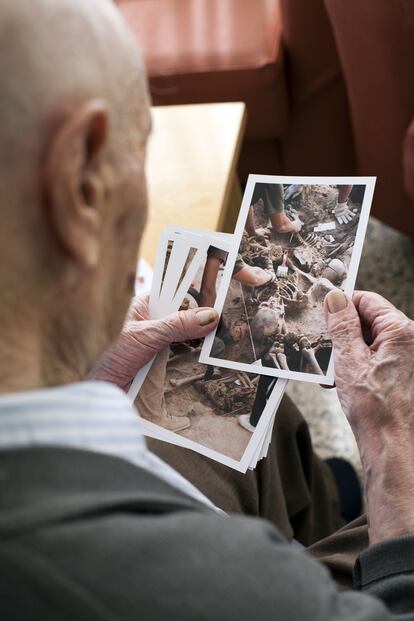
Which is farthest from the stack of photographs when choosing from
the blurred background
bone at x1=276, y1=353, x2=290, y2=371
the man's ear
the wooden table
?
the blurred background

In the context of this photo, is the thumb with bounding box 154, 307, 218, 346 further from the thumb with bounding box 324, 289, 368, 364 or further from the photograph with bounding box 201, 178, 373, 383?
the thumb with bounding box 324, 289, 368, 364

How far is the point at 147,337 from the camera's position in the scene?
1.00 m

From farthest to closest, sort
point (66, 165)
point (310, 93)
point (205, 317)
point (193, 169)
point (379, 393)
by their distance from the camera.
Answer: point (310, 93) < point (193, 169) < point (205, 317) < point (379, 393) < point (66, 165)

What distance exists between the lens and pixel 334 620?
56 cm

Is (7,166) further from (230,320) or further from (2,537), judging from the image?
(230,320)

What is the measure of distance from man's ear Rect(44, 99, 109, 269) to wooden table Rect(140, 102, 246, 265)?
26.0 inches

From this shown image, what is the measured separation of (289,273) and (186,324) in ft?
0.51

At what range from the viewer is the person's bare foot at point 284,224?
1.03 metres

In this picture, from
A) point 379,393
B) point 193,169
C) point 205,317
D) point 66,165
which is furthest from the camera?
point 193,169

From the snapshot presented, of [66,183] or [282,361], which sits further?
[282,361]

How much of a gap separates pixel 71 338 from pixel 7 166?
0.16 meters

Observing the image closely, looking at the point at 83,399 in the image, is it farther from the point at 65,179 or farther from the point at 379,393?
the point at 379,393

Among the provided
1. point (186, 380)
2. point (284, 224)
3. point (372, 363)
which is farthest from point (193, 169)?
point (372, 363)

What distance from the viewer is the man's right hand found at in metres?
0.84
